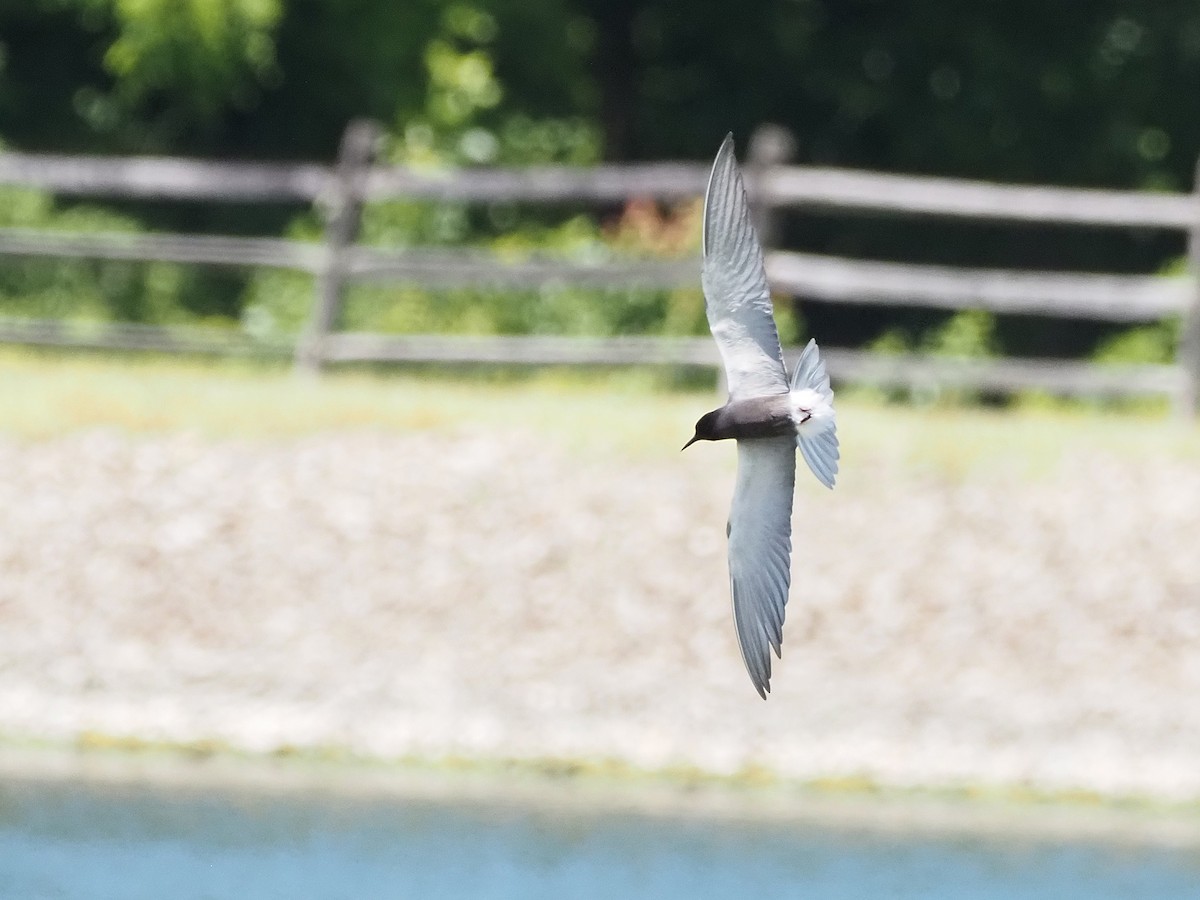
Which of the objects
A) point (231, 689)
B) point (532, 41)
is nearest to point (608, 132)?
point (532, 41)

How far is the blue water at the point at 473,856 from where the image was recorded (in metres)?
8.70

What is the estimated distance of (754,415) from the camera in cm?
590

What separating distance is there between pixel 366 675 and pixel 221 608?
0.96 meters

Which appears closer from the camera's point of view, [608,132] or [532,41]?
[532,41]

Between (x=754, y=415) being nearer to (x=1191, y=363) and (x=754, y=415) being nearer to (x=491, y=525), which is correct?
(x=491, y=525)

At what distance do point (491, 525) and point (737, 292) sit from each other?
6.28m

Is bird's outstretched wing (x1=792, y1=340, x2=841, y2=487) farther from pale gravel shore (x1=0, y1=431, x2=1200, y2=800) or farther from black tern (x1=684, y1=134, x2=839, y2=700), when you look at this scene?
pale gravel shore (x1=0, y1=431, x2=1200, y2=800)

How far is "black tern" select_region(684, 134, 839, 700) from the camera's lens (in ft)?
19.3

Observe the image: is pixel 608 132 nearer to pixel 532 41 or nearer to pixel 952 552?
pixel 532 41

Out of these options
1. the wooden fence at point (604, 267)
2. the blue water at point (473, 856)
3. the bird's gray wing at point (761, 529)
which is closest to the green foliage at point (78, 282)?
the wooden fence at point (604, 267)

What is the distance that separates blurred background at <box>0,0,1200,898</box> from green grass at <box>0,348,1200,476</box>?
4 cm

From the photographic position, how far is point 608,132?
897 inches

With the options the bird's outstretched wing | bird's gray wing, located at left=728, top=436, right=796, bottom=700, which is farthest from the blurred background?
the bird's outstretched wing

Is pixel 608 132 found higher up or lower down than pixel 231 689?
higher up
